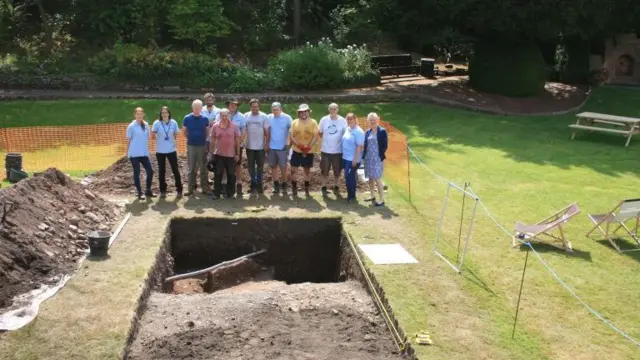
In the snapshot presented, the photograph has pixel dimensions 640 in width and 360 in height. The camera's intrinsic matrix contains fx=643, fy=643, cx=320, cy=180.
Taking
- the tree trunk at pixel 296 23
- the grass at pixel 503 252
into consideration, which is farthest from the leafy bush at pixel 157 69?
the tree trunk at pixel 296 23

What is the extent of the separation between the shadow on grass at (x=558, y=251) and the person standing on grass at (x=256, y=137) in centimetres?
480

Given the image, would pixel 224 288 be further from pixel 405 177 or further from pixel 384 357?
pixel 405 177

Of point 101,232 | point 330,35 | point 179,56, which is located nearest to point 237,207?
point 101,232

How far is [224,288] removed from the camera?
962 centimetres

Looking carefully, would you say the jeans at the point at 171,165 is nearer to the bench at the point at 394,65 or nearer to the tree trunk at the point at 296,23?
the bench at the point at 394,65

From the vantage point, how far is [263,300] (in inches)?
315

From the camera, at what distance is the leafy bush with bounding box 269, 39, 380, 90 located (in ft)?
76.3

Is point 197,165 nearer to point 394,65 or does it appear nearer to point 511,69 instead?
point 511,69

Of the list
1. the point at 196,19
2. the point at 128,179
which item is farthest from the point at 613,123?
the point at 196,19

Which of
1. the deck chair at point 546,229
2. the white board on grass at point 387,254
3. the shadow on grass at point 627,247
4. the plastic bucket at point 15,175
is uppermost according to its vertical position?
the plastic bucket at point 15,175

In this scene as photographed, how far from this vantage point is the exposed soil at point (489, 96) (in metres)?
23.5

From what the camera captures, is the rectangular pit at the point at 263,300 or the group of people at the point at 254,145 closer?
the rectangular pit at the point at 263,300

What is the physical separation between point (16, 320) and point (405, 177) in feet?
28.5

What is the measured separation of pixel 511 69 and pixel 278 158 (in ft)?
50.5
